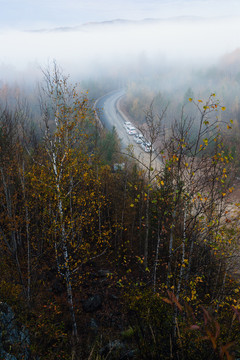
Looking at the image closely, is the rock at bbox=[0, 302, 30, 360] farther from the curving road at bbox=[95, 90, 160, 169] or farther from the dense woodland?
the curving road at bbox=[95, 90, 160, 169]

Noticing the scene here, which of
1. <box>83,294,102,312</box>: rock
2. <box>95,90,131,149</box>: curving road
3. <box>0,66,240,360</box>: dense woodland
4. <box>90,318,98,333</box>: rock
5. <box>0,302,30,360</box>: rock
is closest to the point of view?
<box>0,66,240,360</box>: dense woodland

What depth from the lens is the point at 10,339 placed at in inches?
216

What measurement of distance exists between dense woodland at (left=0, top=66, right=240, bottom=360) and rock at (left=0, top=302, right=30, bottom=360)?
0.16m

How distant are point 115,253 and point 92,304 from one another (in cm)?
514

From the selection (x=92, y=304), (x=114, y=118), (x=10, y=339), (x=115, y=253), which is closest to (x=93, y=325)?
(x=92, y=304)

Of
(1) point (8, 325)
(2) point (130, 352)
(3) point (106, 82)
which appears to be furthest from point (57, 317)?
(3) point (106, 82)

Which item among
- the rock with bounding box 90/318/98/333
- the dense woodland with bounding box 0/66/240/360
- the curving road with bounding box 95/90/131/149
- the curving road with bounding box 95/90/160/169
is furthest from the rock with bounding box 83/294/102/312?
the curving road with bounding box 95/90/131/149

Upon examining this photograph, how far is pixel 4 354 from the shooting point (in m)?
5.02

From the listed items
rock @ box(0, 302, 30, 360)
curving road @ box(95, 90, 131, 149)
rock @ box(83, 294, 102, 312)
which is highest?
curving road @ box(95, 90, 131, 149)

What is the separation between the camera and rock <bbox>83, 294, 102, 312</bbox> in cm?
1137

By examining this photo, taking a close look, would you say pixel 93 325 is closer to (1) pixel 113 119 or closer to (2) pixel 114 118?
(1) pixel 113 119

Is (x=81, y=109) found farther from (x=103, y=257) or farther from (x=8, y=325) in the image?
(x=103, y=257)

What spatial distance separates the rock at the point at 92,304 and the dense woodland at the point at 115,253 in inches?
2.0

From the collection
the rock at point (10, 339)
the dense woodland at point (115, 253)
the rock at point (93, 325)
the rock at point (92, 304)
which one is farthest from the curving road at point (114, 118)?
the rock at point (10, 339)
